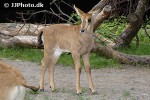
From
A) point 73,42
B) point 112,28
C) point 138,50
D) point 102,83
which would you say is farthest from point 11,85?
point 112,28

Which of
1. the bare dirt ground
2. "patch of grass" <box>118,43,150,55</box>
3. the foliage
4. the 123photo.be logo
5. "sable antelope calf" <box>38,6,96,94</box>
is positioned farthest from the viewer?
the 123photo.be logo

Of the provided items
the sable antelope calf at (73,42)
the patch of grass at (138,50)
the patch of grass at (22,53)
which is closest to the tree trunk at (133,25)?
the patch of grass at (138,50)

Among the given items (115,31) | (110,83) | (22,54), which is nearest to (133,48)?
(115,31)

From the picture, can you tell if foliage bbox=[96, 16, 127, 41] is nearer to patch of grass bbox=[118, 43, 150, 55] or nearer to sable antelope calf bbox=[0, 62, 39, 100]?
patch of grass bbox=[118, 43, 150, 55]

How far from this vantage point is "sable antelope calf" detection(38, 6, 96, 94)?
833cm

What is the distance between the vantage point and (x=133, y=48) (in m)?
13.9

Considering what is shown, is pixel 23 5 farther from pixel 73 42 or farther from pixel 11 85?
pixel 11 85

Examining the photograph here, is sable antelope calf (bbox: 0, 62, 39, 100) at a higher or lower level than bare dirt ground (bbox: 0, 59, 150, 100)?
higher

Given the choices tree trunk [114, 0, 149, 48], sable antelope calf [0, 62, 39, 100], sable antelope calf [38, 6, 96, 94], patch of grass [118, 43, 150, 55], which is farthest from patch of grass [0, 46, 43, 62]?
sable antelope calf [0, 62, 39, 100]

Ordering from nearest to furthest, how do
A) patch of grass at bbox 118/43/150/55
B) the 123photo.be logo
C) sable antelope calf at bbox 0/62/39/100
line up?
sable antelope calf at bbox 0/62/39/100
patch of grass at bbox 118/43/150/55
the 123photo.be logo

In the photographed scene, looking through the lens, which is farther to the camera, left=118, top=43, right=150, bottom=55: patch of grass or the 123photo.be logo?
the 123photo.be logo

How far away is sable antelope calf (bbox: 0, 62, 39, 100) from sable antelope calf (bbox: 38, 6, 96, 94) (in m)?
2.44

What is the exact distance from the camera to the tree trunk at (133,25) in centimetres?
1208

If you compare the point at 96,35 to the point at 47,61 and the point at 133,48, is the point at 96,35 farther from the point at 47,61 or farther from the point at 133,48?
the point at 47,61
